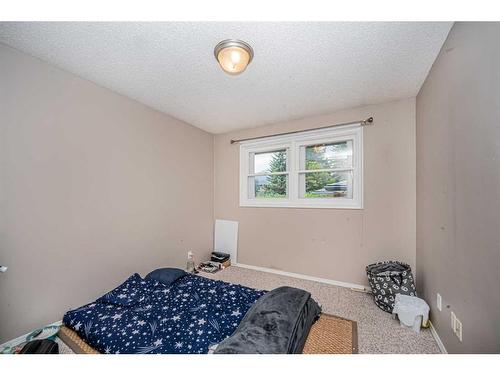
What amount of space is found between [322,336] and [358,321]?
478 millimetres

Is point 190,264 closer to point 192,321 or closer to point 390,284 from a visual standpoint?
point 192,321

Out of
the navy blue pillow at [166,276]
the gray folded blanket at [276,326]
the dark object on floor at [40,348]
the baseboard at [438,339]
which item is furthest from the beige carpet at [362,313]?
the dark object on floor at [40,348]

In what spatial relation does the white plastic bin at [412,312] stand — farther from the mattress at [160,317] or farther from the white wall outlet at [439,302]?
the mattress at [160,317]

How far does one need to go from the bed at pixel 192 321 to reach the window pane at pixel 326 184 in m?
1.47

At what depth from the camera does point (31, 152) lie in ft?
5.24

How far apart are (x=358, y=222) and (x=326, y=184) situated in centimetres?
62

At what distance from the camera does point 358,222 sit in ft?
8.12

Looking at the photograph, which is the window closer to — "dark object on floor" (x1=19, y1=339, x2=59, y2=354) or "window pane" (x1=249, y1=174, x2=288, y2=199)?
"window pane" (x1=249, y1=174, x2=288, y2=199)

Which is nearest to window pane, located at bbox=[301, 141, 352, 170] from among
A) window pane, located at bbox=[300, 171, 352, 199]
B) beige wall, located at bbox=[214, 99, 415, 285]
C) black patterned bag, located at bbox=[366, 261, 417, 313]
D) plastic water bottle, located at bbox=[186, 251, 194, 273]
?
window pane, located at bbox=[300, 171, 352, 199]

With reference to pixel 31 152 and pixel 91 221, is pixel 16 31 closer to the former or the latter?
pixel 31 152

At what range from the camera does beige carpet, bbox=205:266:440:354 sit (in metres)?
1.46

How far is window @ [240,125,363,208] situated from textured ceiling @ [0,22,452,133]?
49 centimetres

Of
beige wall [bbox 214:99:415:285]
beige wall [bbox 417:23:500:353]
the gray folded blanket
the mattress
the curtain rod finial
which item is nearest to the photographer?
beige wall [bbox 417:23:500:353]
